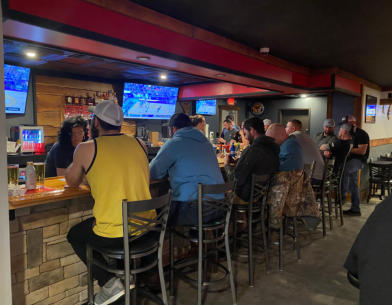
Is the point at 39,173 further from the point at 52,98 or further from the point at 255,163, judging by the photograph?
the point at 52,98

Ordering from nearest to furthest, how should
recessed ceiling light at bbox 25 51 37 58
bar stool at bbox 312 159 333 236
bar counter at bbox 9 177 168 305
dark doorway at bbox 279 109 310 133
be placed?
bar counter at bbox 9 177 168 305, bar stool at bbox 312 159 333 236, recessed ceiling light at bbox 25 51 37 58, dark doorway at bbox 279 109 310 133

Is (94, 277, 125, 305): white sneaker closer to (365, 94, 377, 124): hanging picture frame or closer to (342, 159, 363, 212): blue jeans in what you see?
(342, 159, 363, 212): blue jeans

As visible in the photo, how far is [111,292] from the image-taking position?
6.44 ft

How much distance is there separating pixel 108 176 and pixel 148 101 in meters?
5.41

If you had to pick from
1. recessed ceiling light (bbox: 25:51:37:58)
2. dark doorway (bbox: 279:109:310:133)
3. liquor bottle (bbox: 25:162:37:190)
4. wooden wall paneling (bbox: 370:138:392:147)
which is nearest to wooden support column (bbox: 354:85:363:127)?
wooden wall paneling (bbox: 370:138:392:147)

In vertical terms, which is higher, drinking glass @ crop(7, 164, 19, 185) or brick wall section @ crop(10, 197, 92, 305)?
drinking glass @ crop(7, 164, 19, 185)

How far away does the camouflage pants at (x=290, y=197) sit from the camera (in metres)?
3.24

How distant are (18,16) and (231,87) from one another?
5096 mm

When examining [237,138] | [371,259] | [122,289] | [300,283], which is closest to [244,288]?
[300,283]

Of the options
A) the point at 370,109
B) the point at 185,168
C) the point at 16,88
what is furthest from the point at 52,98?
the point at 370,109

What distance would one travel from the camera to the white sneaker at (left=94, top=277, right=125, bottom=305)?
196 centimetres

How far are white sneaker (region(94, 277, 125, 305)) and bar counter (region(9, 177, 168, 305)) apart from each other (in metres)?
0.54

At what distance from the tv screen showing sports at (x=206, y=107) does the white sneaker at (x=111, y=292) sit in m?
6.56

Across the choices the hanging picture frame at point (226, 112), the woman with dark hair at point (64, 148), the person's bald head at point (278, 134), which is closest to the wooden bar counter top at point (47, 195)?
the woman with dark hair at point (64, 148)
